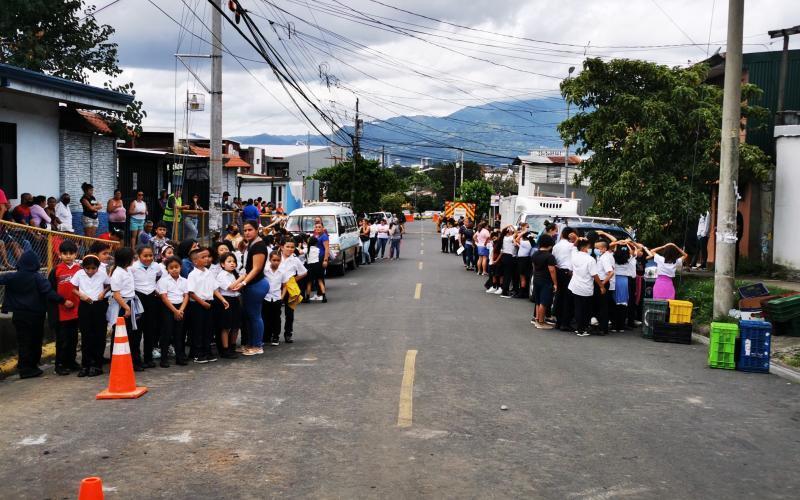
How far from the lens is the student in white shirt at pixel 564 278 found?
14195mm

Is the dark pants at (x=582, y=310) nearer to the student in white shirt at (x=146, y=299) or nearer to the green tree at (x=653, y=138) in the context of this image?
the green tree at (x=653, y=138)

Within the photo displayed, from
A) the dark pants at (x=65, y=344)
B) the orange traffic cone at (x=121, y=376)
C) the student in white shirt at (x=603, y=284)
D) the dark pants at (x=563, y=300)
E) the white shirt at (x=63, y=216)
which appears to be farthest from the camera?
the white shirt at (x=63, y=216)

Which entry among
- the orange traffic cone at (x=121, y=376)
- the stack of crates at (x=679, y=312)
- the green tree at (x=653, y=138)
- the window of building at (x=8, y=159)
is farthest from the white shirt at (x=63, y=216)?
the green tree at (x=653, y=138)

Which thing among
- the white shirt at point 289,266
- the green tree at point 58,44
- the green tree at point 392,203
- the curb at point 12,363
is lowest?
the curb at point 12,363

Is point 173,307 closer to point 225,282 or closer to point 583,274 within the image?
point 225,282

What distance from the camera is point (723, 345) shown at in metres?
10.9

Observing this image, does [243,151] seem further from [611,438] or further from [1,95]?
[611,438]

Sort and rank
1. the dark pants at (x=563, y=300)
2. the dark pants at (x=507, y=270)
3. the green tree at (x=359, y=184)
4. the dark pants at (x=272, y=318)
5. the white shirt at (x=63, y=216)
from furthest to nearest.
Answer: the green tree at (x=359, y=184) → the dark pants at (x=507, y=270) → the white shirt at (x=63, y=216) → the dark pants at (x=563, y=300) → the dark pants at (x=272, y=318)

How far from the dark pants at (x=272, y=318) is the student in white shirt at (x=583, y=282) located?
524 centimetres

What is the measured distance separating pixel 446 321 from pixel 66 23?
14.5 meters

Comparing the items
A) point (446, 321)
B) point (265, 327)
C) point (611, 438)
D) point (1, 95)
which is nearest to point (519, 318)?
point (446, 321)

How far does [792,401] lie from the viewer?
911 centimetres

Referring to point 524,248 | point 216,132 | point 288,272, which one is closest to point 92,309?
point 288,272

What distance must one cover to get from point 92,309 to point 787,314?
1106 cm
